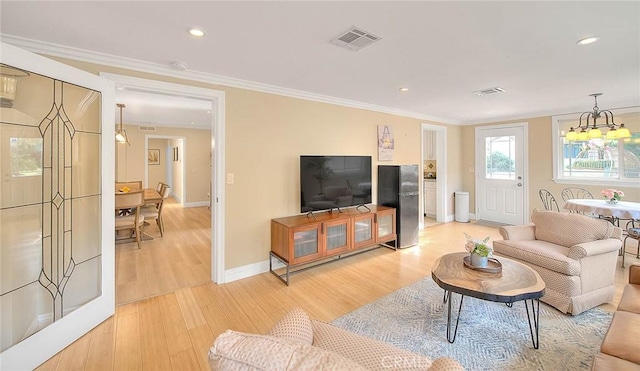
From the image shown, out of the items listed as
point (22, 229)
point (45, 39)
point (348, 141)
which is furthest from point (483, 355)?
point (45, 39)

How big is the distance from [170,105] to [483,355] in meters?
5.64

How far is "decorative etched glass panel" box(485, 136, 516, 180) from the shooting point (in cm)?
584

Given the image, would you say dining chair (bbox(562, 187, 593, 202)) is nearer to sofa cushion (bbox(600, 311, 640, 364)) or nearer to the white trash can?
the white trash can

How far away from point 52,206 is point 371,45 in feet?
9.42

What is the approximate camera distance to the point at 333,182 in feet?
12.3

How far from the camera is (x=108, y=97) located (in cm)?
240

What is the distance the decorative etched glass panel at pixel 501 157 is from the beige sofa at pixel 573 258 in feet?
10.7

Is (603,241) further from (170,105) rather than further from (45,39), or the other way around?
(170,105)

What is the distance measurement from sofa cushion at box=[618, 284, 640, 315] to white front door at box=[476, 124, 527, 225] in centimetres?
421

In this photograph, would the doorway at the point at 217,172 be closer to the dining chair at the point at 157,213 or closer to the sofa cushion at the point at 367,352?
the sofa cushion at the point at 367,352


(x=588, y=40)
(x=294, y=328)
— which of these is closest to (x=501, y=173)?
(x=588, y=40)

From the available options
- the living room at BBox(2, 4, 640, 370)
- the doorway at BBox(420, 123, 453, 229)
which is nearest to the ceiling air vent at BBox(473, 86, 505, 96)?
the living room at BBox(2, 4, 640, 370)

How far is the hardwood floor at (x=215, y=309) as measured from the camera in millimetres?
1956

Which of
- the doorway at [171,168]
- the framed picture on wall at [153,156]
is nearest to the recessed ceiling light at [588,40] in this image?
the doorway at [171,168]
